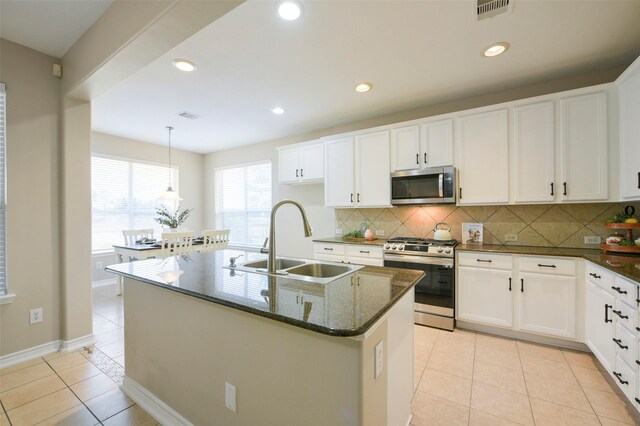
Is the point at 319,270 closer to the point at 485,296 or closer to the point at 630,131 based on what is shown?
the point at 485,296

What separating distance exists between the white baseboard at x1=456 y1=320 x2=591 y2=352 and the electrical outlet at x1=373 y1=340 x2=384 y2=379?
7.75ft

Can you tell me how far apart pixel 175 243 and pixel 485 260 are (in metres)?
3.88

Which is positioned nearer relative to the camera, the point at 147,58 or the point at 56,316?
the point at 147,58

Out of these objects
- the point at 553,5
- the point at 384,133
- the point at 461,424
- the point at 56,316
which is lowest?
the point at 461,424

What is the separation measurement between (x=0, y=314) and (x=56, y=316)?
0.38 metres

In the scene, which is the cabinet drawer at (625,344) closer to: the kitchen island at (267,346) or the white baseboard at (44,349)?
the kitchen island at (267,346)

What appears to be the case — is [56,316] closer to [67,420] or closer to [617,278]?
[67,420]

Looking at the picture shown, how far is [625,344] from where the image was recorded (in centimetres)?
177

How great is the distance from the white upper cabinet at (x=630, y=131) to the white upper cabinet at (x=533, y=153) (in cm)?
46

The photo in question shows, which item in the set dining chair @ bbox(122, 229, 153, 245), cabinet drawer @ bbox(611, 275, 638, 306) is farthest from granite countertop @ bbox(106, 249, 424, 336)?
dining chair @ bbox(122, 229, 153, 245)

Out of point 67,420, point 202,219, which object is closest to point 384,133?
point 67,420

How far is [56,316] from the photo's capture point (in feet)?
8.52

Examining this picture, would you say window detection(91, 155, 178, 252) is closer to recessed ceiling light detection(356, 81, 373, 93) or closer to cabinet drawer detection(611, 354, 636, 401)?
recessed ceiling light detection(356, 81, 373, 93)

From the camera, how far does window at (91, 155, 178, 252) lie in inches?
190
